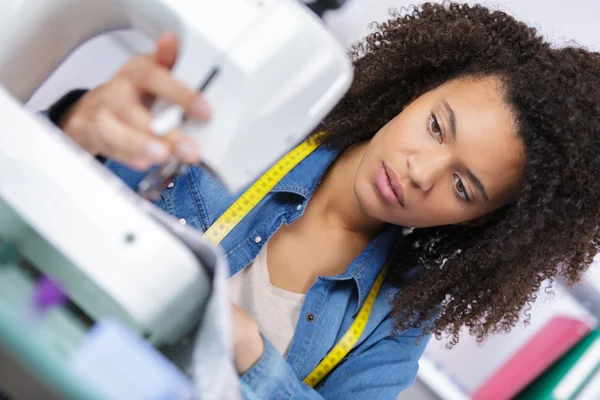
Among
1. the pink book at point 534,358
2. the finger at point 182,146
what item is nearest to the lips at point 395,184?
Result: the finger at point 182,146

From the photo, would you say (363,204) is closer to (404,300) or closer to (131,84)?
(404,300)

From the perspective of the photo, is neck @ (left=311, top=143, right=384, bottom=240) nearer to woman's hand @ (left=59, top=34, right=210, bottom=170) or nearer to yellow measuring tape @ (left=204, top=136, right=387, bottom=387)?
yellow measuring tape @ (left=204, top=136, right=387, bottom=387)

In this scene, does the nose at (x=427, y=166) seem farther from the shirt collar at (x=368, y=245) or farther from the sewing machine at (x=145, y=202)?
the sewing machine at (x=145, y=202)

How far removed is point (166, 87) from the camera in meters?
0.37

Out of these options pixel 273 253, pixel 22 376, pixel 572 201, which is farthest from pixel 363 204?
pixel 22 376

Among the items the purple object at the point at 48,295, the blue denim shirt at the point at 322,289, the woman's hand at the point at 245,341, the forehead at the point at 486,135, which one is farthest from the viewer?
the blue denim shirt at the point at 322,289

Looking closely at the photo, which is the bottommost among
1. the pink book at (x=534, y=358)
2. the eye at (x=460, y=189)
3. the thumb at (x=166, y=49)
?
the pink book at (x=534, y=358)

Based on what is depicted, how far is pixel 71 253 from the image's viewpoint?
0.32 meters

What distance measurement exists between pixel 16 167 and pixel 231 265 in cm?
47

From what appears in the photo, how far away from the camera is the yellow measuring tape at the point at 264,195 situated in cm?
79

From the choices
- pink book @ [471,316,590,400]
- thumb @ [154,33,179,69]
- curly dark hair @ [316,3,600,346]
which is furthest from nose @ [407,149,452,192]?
pink book @ [471,316,590,400]

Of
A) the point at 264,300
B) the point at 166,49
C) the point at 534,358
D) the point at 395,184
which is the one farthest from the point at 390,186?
the point at 534,358

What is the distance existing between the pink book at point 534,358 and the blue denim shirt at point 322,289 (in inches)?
12.5

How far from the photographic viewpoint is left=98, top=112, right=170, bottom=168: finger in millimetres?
347
